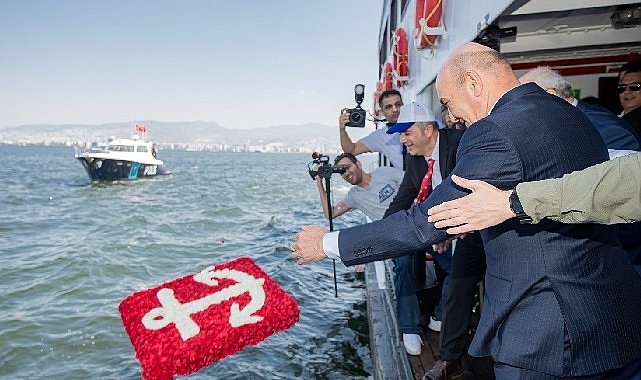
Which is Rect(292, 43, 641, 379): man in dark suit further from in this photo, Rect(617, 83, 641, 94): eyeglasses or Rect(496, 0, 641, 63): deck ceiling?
Rect(496, 0, 641, 63): deck ceiling

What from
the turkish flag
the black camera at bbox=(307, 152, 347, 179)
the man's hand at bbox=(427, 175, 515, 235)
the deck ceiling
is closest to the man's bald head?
the man's hand at bbox=(427, 175, 515, 235)

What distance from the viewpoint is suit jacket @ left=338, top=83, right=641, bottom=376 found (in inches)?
61.9

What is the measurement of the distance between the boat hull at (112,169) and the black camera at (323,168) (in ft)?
120

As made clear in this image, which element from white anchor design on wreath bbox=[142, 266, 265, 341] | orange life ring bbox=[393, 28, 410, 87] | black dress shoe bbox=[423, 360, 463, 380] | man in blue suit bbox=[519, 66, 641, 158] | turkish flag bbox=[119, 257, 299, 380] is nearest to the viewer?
man in blue suit bbox=[519, 66, 641, 158]

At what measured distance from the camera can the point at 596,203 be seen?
1350 millimetres

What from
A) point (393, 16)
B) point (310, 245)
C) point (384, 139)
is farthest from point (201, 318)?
point (393, 16)

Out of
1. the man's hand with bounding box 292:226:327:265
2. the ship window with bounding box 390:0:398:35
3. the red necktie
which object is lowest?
the man's hand with bounding box 292:226:327:265

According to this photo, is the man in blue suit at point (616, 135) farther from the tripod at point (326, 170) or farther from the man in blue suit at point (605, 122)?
the tripod at point (326, 170)

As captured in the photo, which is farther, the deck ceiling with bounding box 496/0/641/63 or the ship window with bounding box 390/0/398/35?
the ship window with bounding box 390/0/398/35

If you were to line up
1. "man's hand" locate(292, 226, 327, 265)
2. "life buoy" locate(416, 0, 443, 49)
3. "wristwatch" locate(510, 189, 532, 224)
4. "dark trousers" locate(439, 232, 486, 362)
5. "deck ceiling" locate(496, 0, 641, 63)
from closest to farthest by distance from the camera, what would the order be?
1. "wristwatch" locate(510, 189, 532, 224)
2. "man's hand" locate(292, 226, 327, 265)
3. "dark trousers" locate(439, 232, 486, 362)
4. "deck ceiling" locate(496, 0, 641, 63)
5. "life buoy" locate(416, 0, 443, 49)

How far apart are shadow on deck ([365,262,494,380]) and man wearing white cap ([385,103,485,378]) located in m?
0.24

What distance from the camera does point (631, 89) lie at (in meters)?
3.65

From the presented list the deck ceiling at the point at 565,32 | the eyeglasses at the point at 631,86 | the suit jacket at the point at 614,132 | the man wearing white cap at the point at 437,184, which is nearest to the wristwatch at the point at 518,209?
the suit jacket at the point at 614,132

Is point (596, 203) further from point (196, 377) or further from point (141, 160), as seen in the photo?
point (141, 160)
